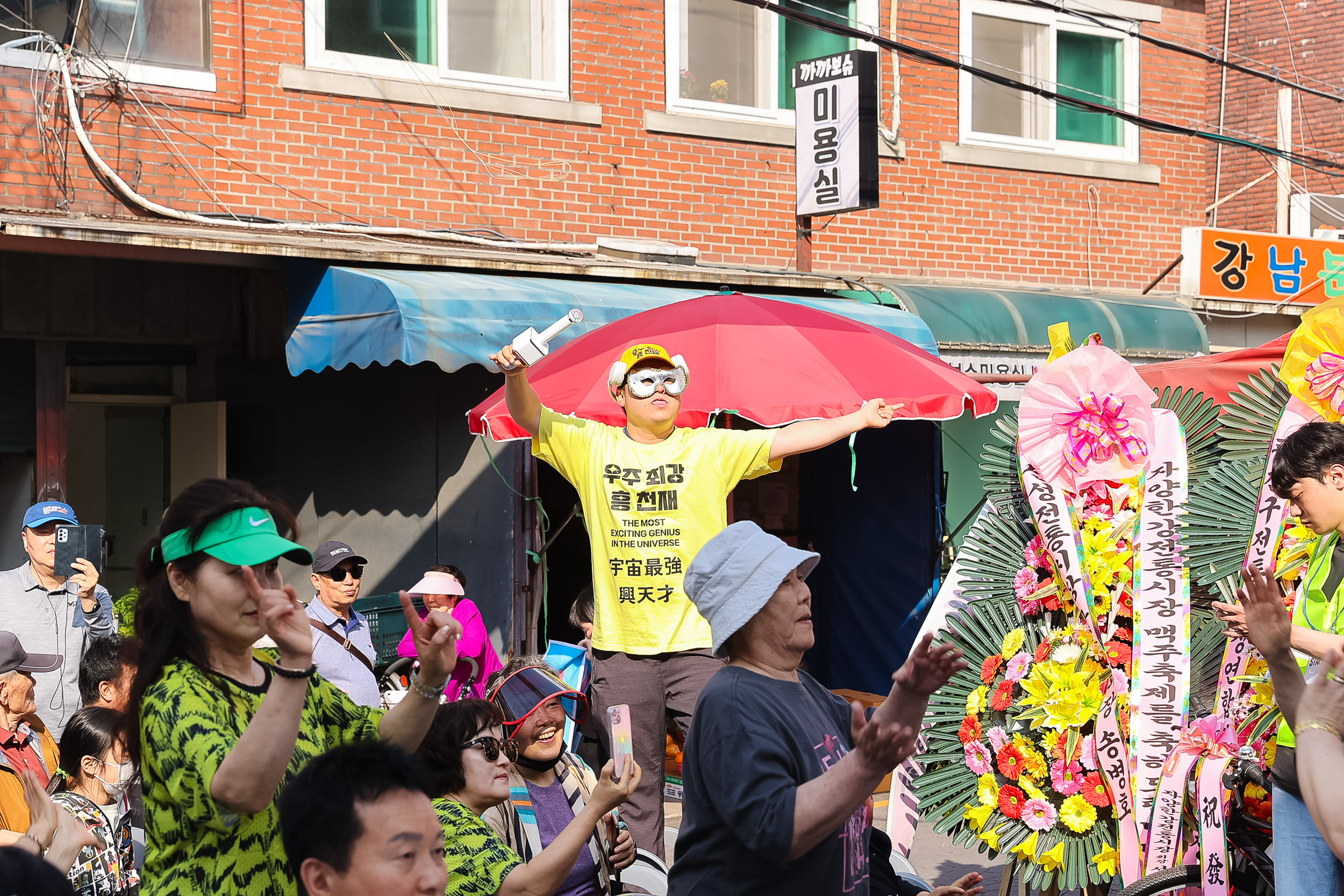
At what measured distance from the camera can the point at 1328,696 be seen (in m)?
3.13

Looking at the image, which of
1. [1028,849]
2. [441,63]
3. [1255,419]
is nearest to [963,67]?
[441,63]

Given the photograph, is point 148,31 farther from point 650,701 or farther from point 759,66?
point 650,701

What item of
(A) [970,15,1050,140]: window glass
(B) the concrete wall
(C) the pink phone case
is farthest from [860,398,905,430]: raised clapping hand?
(A) [970,15,1050,140]: window glass

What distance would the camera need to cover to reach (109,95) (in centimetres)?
876

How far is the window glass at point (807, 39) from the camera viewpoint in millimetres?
11445

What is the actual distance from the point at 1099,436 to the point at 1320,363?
2.54ft

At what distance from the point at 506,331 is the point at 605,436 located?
9.03ft

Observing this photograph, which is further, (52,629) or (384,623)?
(384,623)

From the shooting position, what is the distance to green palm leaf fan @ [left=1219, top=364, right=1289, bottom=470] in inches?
208

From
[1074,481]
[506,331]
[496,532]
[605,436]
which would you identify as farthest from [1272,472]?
[496,532]

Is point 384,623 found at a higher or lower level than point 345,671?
lower

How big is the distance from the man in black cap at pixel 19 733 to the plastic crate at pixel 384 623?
223 centimetres

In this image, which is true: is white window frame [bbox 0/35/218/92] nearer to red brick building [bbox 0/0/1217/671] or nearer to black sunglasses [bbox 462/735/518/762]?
red brick building [bbox 0/0/1217/671]

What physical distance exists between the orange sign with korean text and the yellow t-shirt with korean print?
8222mm
